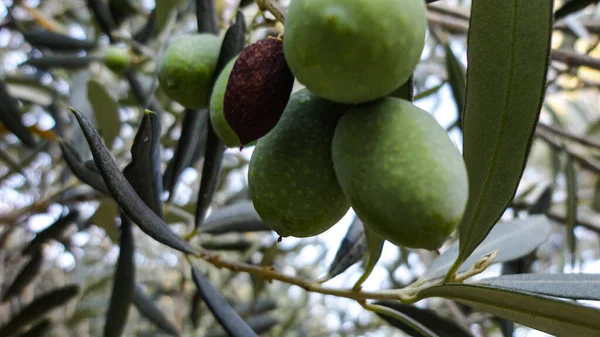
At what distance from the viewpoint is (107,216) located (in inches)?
62.0

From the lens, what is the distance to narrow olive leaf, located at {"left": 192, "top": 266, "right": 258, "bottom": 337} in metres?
0.98

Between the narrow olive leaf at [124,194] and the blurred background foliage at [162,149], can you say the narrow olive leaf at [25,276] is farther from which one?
the narrow olive leaf at [124,194]

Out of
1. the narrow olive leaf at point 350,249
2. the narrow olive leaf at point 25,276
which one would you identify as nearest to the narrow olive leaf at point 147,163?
the narrow olive leaf at point 350,249

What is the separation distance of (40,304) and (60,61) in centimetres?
77

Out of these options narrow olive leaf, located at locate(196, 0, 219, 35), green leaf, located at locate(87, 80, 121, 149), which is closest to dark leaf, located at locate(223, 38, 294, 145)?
narrow olive leaf, located at locate(196, 0, 219, 35)

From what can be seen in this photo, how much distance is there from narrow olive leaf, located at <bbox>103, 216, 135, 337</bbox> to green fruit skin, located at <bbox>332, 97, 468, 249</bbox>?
81 centimetres

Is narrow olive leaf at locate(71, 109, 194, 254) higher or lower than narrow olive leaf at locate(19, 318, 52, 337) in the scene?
higher

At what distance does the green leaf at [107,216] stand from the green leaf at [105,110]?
0.69ft

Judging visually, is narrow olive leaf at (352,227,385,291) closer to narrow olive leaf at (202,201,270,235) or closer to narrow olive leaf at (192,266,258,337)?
narrow olive leaf at (192,266,258,337)

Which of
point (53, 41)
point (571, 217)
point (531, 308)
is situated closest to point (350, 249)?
point (531, 308)

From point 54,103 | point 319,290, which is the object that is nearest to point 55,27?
point 54,103

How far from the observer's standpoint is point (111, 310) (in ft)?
4.09

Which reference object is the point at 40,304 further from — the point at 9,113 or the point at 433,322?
the point at 433,322

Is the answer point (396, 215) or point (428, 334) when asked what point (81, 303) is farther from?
point (396, 215)
